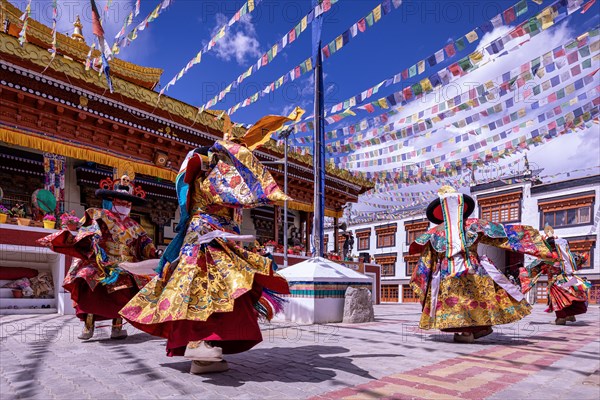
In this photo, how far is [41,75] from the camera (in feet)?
30.8

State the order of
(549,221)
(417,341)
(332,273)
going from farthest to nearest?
(549,221) → (332,273) → (417,341)

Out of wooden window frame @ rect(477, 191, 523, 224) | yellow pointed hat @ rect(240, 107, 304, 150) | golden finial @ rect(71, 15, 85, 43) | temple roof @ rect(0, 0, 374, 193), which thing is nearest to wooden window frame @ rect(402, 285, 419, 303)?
wooden window frame @ rect(477, 191, 523, 224)

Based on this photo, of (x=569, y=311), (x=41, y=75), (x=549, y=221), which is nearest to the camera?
(x=569, y=311)

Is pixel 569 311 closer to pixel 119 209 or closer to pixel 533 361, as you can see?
pixel 533 361

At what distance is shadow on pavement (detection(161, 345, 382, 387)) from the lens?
3123 millimetres

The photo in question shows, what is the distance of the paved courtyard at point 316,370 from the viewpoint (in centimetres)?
276

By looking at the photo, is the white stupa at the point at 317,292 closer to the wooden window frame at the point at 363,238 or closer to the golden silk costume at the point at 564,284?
the golden silk costume at the point at 564,284

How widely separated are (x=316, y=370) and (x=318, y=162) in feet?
18.5

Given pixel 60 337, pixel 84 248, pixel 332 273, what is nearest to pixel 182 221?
pixel 84 248

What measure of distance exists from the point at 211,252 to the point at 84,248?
8.05 ft

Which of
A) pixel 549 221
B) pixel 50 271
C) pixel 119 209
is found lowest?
pixel 50 271

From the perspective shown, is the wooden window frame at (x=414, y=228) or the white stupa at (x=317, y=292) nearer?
the white stupa at (x=317, y=292)

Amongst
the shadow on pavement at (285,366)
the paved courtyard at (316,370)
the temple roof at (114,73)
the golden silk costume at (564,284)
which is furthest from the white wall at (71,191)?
the golden silk costume at (564,284)

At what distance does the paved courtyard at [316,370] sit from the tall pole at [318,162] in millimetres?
3302
